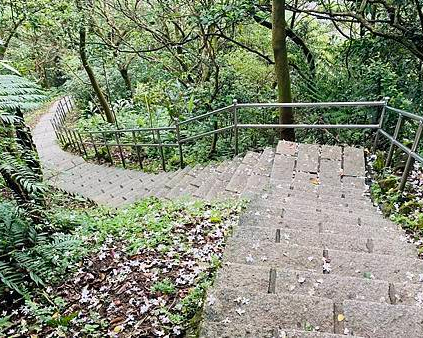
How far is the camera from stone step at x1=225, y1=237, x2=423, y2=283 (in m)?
2.61

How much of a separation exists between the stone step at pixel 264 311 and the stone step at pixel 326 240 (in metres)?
0.85

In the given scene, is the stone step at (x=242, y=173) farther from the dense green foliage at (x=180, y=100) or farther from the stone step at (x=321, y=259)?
the stone step at (x=321, y=259)

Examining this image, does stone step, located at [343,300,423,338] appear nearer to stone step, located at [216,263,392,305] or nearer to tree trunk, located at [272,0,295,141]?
stone step, located at [216,263,392,305]

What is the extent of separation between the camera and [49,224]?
3535 mm

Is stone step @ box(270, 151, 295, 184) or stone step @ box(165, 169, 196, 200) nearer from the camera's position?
stone step @ box(270, 151, 295, 184)

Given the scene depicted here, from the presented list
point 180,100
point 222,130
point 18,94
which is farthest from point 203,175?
point 18,94

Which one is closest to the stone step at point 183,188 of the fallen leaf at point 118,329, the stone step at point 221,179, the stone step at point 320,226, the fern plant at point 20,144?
the stone step at point 221,179

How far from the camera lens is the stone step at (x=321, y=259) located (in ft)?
8.55

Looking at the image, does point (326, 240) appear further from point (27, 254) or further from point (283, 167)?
point (27, 254)

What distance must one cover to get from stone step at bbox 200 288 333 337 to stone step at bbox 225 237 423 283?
0.54m

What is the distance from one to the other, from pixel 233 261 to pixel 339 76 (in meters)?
5.56

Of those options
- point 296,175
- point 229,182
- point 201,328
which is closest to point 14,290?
point 201,328

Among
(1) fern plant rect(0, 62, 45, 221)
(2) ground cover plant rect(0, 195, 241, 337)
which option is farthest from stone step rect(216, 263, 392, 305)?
(1) fern plant rect(0, 62, 45, 221)

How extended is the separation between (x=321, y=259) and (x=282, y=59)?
3.70m
